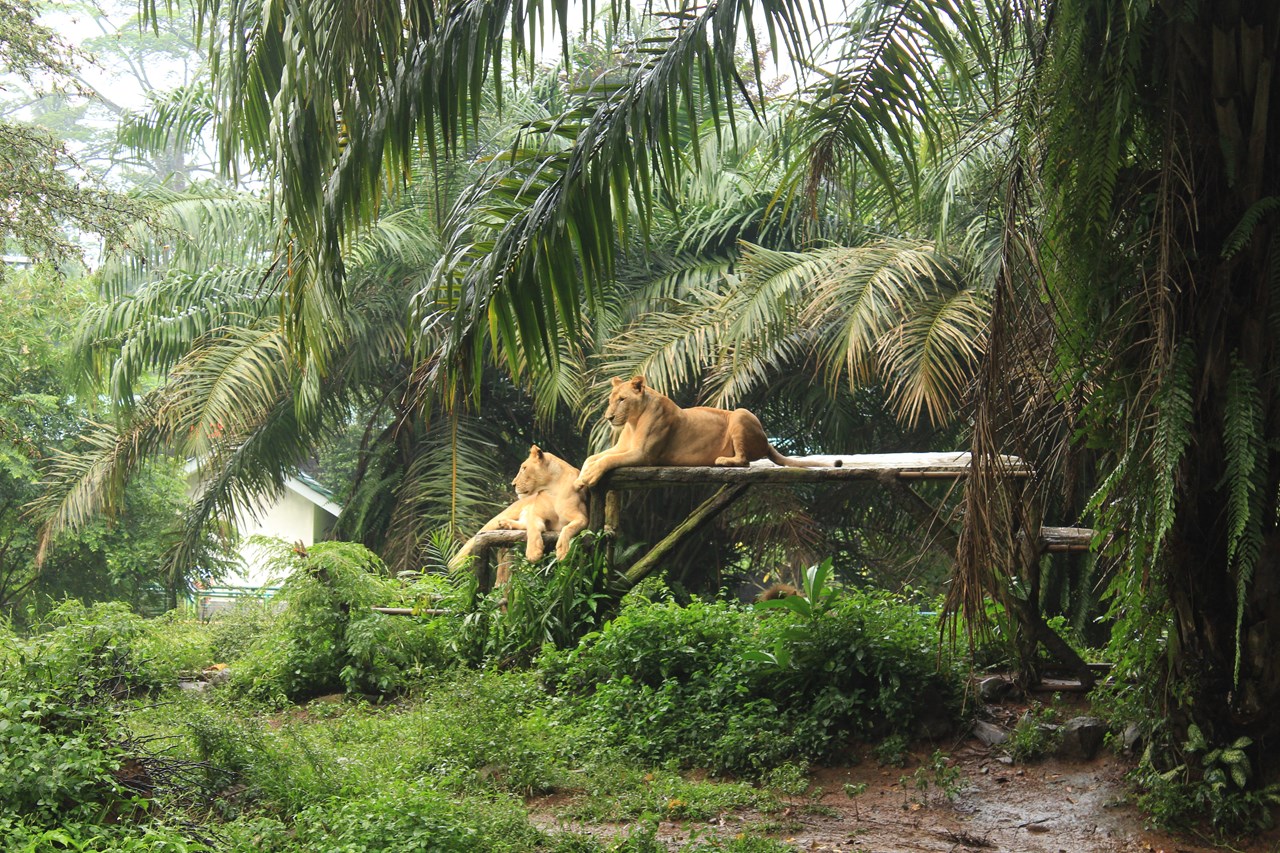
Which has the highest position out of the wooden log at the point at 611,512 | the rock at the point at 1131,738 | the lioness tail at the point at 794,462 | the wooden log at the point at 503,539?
the lioness tail at the point at 794,462

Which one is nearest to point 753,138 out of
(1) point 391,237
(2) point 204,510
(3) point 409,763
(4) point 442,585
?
(1) point 391,237

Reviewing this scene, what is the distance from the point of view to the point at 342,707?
8.62 m

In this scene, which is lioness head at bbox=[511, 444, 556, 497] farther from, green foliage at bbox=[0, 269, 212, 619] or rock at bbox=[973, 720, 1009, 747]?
green foliage at bbox=[0, 269, 212, 619]

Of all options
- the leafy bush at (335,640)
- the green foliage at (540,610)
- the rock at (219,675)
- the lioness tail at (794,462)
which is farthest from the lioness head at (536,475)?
the rock at (219,675)

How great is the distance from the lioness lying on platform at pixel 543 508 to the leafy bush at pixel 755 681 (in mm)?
1445

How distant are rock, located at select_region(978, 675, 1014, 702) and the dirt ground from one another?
0.67 metres

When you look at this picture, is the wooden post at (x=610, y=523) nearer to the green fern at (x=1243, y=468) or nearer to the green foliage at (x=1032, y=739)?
the green foliage at (x=1032, y=739)

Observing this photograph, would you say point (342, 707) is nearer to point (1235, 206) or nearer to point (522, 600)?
point (522, 600)

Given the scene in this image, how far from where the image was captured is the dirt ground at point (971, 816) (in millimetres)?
5535

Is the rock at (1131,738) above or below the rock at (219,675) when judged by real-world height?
above

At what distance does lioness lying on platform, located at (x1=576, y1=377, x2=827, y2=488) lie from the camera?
927 centimetres

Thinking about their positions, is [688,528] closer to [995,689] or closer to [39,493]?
[995,689]

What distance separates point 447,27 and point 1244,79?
10.2ft

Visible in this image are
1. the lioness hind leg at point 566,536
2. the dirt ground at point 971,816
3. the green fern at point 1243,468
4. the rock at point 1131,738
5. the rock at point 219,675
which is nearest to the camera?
the green fern at point 1243,468
